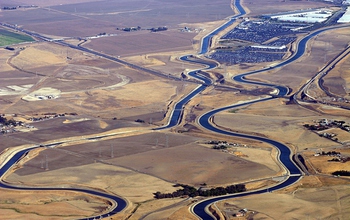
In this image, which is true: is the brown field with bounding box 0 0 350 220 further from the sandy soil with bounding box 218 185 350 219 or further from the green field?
the green field

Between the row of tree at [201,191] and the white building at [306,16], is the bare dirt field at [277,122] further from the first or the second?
the white building at [306,16]

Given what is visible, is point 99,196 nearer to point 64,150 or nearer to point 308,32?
point 64,150

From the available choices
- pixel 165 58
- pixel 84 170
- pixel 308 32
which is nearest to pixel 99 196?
pixel 84 170

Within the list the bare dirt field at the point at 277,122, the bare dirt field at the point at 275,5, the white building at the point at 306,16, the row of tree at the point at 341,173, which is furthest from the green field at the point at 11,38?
the row of tree at the point at 341,173

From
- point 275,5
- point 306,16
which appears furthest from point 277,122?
point 275,5

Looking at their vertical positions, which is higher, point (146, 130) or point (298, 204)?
point (298, 204)

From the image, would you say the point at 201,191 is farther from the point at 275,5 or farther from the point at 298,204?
the point at 275,5

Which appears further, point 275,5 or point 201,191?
point 275,5
